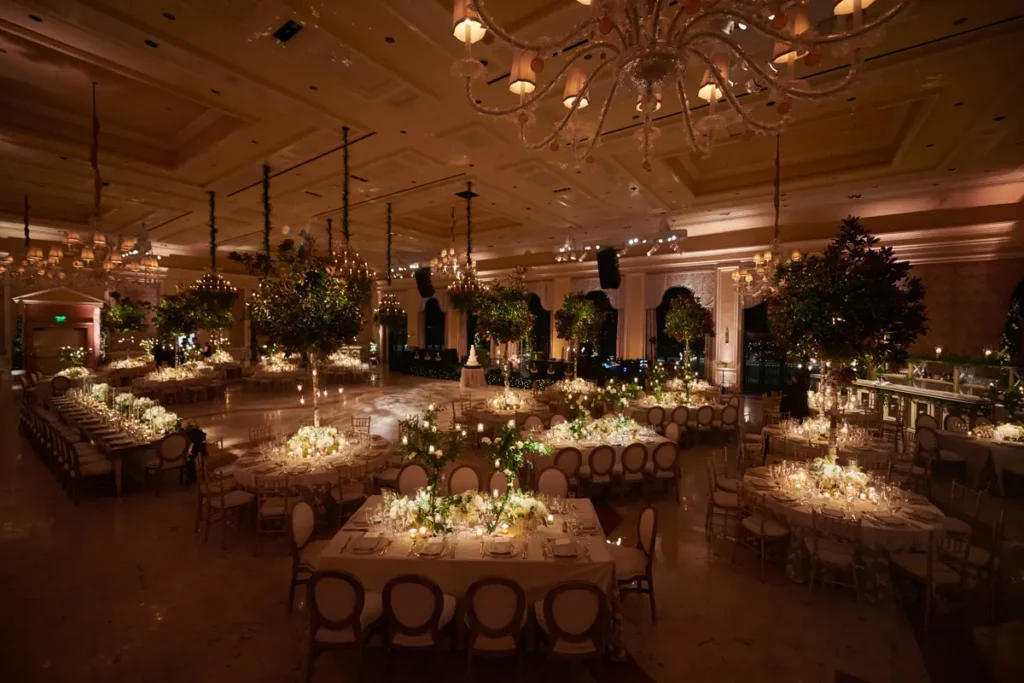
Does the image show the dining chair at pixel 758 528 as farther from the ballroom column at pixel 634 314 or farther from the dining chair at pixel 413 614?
the ballroom column at pixel 634 314

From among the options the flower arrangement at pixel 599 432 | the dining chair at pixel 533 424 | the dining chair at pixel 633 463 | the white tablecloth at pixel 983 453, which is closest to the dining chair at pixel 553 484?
the dining chair at pixel 633 463

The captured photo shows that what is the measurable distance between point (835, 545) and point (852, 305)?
2.47m

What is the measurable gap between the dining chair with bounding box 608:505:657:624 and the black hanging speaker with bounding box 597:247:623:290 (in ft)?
38.6

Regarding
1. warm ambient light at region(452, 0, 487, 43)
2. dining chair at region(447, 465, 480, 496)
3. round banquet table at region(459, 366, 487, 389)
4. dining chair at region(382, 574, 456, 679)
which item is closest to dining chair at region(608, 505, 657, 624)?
dining chair at region(382, 574, 456, 679)

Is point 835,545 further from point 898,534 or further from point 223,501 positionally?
point 223,501

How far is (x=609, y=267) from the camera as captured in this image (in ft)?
50.2

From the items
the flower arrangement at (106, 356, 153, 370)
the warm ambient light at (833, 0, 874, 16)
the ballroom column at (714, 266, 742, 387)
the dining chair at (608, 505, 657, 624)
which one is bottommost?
the dining chair at (608, 505, 657, 624)

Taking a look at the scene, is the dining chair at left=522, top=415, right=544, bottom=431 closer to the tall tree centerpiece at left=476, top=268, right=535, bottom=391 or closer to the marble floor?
the tall tree centerpiece at left=476, top=268, right=535, bottom=391

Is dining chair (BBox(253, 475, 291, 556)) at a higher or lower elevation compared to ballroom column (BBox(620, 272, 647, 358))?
lower

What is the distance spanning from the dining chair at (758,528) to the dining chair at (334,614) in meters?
3.99

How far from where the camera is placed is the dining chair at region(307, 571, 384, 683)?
323 cm

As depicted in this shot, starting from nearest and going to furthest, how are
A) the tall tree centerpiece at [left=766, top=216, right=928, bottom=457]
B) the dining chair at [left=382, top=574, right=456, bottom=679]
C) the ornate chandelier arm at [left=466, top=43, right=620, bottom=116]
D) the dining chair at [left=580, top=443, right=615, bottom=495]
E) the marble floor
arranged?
the ornate chandelier arm at [left=466, top=43, right=620, bottom=116], the dining chair at [left=382, top=574, right=456, bottom=679], the marble floor, the tall tree centerpiece at [left=766, top=216, right=928, bottom=457], the dining chair at [left=580, top=443, right=615, bottom=495]

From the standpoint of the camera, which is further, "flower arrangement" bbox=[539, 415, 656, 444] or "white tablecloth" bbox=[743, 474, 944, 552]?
"flower arrangement" bbox=[539, 415, 656, 444]

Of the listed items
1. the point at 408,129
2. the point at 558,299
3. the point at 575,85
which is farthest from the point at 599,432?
the point at 558,299
